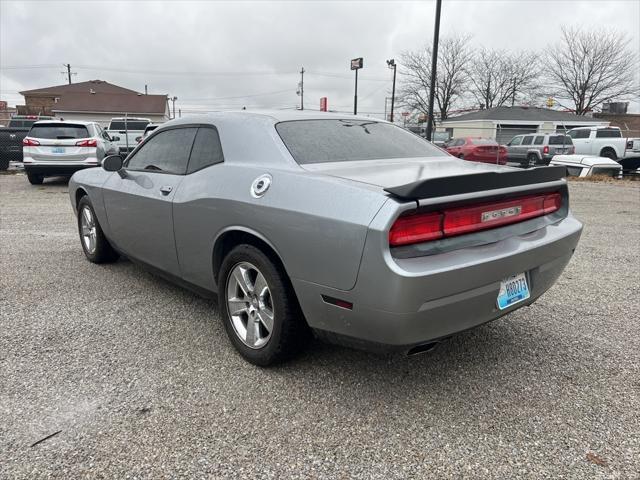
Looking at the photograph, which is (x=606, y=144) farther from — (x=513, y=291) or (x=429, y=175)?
(x=429, y=175)

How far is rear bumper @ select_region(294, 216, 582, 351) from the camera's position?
215 centimetres

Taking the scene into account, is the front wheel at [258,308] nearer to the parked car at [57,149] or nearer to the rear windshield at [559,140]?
the parked car at [57,149]

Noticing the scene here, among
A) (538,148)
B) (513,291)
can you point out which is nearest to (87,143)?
(513,291)

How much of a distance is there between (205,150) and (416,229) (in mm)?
1772

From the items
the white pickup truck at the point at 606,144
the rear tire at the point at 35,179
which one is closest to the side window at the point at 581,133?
the white pickup truck at the point at 606,144

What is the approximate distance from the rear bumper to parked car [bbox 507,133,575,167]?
1848 centimetres

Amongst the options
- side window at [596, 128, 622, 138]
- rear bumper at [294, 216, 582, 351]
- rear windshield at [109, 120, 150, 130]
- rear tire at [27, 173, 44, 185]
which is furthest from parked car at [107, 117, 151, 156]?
side window at [596, 128, 622, 138]

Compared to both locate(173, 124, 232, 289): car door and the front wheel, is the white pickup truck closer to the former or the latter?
locate(173, 124, 232, 289): car door

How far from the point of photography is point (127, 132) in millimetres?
19969

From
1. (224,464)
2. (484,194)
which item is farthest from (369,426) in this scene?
(484,194)

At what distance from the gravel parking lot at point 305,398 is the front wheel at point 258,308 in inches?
5.4

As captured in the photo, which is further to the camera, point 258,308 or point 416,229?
point 258,308

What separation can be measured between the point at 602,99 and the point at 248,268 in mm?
56157

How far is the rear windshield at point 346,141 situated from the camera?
3.01 m
